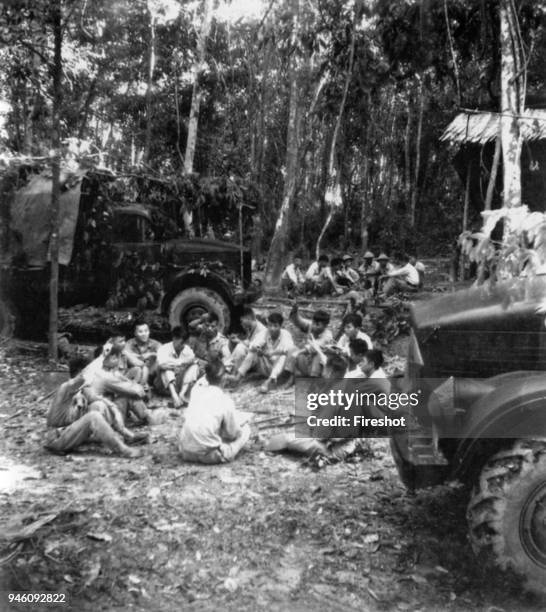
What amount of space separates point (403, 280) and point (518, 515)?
24.1ft

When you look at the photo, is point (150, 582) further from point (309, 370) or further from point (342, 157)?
point (342, 157)

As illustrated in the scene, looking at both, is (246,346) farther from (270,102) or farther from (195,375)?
(270,102)

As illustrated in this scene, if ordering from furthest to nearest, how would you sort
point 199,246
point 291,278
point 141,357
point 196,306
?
1. point 291,278
2. point 199,246
3. point 196,306
4. point 141,357

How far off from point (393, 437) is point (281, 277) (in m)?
9.30

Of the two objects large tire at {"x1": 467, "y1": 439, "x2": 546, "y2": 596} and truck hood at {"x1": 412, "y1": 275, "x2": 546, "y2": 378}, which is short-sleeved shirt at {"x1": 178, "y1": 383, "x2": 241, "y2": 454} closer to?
truck hood at {"x1": 412, "y1": 275, "x2": 546, "y2": 378}

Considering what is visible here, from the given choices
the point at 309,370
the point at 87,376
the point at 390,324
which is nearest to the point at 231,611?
the point at 87,376

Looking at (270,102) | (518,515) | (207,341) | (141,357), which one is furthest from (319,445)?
(270,102)

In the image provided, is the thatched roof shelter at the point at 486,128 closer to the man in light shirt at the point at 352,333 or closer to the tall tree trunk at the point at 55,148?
the man in light shirt at the point at 352,333

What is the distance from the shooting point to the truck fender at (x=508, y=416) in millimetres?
2873

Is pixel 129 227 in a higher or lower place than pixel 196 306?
higher

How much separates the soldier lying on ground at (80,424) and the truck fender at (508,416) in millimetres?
3389

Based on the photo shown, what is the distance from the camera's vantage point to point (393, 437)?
146 inches

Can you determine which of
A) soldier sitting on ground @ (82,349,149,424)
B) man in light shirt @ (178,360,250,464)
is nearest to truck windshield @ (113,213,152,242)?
soldier sitting on ground @ (82,349,149,424)

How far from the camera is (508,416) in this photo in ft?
9.54
